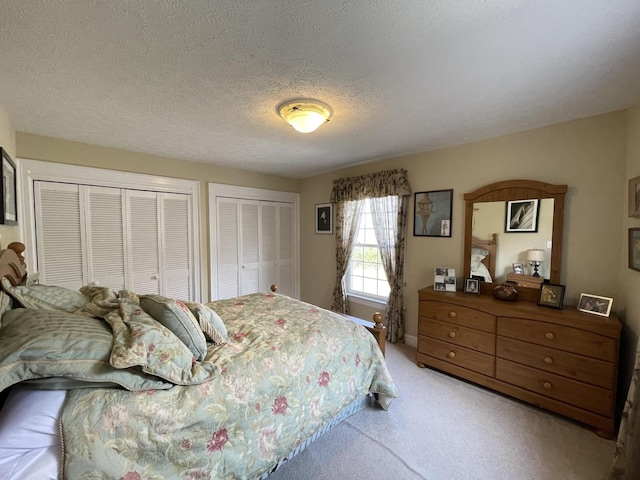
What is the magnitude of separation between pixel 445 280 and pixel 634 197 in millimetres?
1459

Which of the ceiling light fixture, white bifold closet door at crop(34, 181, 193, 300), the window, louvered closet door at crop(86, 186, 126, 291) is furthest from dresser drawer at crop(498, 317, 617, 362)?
louvered closet door at crop(86, 186, 126, 291)

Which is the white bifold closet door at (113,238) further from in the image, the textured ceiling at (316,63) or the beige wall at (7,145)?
the textured ceiling at (316,63)

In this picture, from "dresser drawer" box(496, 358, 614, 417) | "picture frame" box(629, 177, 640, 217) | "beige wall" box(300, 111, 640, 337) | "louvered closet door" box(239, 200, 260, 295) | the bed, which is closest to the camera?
the bed

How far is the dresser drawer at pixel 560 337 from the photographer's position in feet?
5.98

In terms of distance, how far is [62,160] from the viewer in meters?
2.65

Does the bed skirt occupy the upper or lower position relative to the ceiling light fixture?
lower

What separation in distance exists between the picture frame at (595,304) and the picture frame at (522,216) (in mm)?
640

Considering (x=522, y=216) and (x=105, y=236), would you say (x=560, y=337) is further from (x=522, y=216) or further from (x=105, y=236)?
(x=105, y=236)

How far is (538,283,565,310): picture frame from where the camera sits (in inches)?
84.4

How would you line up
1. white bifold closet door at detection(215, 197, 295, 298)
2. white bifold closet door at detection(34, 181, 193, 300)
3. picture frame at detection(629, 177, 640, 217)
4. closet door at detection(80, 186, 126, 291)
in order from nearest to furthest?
1. picture frame at detection(629, 177, 640, 217)
2. white bifold closet door at detection(34, 181, 193, 300)
3. closet door at detection(80, 186, 126, 291)
4. white bifold closet door at detection(215, 197, 295, 298)

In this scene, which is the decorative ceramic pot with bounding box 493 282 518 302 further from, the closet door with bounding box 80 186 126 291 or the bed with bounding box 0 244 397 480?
the closet door with bounding box 80 186 126 291

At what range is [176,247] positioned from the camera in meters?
3.44

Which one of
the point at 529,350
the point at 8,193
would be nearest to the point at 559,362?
the point at 529,350

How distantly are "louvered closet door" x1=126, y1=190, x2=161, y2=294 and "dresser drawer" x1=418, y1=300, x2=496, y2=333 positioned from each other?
10.3 ft
